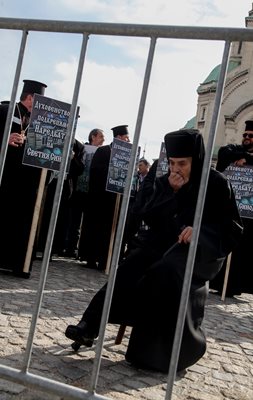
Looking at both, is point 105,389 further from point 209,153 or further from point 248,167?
point 248,167

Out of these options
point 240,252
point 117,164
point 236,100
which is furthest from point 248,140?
point 236,100

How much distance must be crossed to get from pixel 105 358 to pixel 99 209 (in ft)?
17.7

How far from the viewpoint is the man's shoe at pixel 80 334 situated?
10.9 feet

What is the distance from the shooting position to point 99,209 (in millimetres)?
8781

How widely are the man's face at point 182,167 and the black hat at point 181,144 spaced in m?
0.04

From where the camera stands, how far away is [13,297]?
16.3 feet

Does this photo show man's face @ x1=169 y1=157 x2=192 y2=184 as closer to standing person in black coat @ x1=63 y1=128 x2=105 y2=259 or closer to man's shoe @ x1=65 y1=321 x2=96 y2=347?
Answer: man's shoe @ x1=65 y1=321 x2=96 y2=347

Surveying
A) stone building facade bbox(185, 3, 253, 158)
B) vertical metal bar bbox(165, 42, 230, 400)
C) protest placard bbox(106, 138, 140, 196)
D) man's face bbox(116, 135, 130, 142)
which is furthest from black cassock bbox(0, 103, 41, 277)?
stone building facade bbox(185, 3, 253, 158)

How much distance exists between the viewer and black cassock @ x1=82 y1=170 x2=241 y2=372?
3.26m

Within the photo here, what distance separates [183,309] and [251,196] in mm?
5406

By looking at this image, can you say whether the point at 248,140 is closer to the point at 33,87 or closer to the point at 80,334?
the point at 33,87

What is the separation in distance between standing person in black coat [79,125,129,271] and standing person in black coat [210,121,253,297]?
1.98 metres

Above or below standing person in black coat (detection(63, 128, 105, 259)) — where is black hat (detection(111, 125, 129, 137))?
above

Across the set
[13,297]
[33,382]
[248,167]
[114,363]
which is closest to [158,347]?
[114,363]
